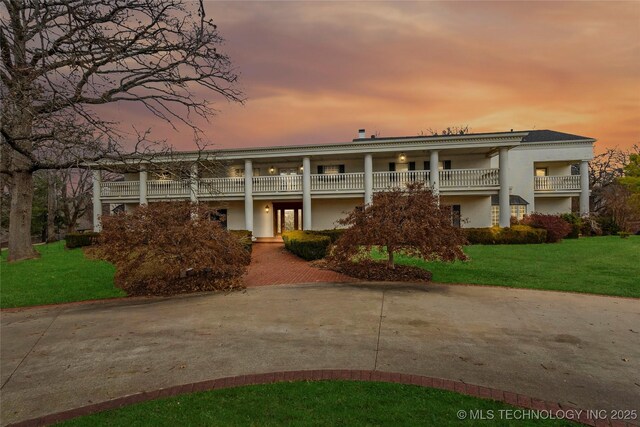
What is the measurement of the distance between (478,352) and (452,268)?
24.1 feet

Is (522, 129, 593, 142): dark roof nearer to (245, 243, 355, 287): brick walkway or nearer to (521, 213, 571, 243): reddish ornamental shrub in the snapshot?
(521, 213, 571, 243): reddish ornamental shrub

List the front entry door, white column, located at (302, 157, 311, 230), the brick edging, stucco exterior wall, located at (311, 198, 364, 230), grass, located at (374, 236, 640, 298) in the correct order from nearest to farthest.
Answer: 1. the brick edging
2. grass, located at (374, 236, 640, 298)
3. white column, located at (302, 157, 311, 230)
4. stucco exterior wall, located at (311, 198, 364, 230)
5. the front entry door

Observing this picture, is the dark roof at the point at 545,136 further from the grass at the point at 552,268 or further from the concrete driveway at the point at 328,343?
the concrete driveway at the point at 328,343

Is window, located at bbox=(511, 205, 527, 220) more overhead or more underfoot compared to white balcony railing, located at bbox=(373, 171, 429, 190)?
more underfoot

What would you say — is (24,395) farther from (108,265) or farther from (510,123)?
(510,123)

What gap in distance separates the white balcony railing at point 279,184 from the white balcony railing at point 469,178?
9426 mm

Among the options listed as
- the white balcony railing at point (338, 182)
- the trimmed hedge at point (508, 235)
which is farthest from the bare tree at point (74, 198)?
the trimmed hedge at point (508, 235)

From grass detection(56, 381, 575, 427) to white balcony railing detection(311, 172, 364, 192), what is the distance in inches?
727

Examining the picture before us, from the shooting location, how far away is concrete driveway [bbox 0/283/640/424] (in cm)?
404

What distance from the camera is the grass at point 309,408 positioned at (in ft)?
10.4

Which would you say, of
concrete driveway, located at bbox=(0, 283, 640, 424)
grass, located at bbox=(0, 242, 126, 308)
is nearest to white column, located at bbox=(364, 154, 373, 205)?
concrete driveway, located at bbox=(0, 283, 640, 424)

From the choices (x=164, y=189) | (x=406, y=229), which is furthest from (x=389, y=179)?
(x=164, y=189)

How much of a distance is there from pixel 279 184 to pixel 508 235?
14351 mm

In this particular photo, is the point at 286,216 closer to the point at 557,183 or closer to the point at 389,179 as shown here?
the point at 389,179
